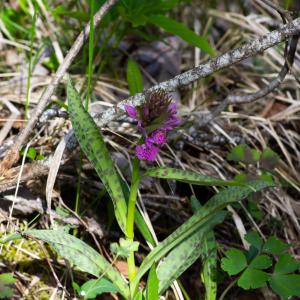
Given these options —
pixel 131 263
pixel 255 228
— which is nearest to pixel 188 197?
pixel 255 228

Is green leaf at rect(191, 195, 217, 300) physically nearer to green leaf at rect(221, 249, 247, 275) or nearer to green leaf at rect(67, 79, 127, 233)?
green leaf at rect(221, 249, 247, 275)

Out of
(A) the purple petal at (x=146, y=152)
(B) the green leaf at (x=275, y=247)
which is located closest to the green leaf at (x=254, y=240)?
(B) the green leaf at (x=275, y=247)

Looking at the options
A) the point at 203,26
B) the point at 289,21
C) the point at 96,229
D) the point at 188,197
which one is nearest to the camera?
the point at 289,21

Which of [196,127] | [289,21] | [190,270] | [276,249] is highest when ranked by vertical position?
[289,21]

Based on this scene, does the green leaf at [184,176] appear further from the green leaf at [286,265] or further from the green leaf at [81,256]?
the green leaf at [286,265]

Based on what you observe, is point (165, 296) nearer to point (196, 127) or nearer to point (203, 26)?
point (196, 127)

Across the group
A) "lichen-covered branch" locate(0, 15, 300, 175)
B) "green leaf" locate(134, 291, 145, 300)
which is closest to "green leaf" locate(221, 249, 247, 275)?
"green leaf" locate(134, 291, 145, 300)
